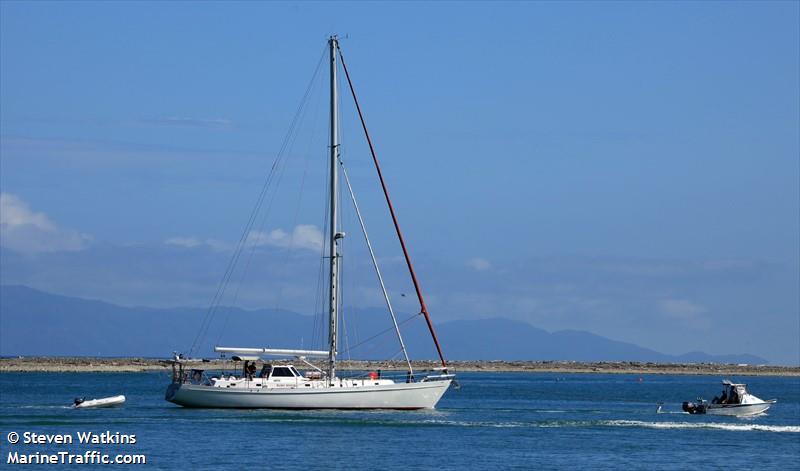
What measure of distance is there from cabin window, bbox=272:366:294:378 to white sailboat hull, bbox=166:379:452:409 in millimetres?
1200

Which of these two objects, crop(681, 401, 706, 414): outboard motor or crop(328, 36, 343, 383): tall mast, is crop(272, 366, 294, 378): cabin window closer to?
crop(328, 36, 343, 383): tall mast

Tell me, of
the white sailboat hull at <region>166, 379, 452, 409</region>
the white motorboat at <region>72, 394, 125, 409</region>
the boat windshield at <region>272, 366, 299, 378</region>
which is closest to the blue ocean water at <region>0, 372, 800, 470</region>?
the white sailboat hull at <region>166, 379, 452, 409</region>

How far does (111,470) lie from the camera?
1770 inches

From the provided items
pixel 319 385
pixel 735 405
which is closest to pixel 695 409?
pixel 735 405

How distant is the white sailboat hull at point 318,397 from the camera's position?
6650cm

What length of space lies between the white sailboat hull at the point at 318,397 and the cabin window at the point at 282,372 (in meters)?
1.20

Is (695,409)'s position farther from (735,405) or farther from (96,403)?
(96,403)

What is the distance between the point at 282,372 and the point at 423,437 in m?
11.9

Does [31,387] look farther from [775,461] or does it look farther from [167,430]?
[775,461]

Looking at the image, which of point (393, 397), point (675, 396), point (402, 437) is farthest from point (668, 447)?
point (675, 396)

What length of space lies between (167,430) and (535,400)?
147ft

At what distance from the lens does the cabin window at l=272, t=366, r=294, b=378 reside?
67.5 metres

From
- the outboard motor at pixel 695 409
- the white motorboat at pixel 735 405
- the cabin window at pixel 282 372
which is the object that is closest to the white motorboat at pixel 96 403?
the cabin window at pixel 282 372

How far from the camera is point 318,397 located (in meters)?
66.6
